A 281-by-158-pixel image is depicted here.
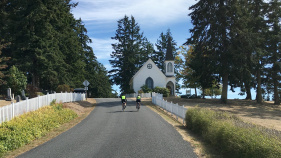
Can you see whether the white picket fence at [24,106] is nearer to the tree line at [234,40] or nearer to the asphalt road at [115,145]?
the asphalt road at [115,145]

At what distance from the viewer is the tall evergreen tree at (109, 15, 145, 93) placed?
69312 millimetres

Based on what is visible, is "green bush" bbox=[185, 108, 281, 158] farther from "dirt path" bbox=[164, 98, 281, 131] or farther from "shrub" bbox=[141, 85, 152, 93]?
"shrub" bbox=[141, 85, 152, 93]

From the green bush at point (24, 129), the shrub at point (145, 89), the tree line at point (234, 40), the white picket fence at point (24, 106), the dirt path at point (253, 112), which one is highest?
the tree line at point (234, 40)

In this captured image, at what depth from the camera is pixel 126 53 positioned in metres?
69.1

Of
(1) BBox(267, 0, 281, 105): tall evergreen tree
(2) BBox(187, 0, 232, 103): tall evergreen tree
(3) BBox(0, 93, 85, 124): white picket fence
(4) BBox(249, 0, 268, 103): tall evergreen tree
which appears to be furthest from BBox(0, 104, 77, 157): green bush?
Answer: (1) BBox(267, 0, 281, 105): tall evergreen tree

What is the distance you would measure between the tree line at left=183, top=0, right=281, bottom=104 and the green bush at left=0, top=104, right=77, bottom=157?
24.2m

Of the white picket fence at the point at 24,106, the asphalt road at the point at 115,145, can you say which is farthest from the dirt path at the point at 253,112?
the white picket fence at the point at 24,106

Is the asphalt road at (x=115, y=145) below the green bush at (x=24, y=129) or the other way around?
below

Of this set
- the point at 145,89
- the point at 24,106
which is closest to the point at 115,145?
the point at 24,106

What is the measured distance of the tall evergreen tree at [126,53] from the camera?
69.3 metres

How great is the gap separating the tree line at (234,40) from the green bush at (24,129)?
79.5 ft

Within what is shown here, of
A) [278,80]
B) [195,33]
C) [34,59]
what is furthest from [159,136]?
[278,80]

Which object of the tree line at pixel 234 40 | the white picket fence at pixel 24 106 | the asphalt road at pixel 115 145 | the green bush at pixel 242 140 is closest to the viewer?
the green bush at pixel 242 140

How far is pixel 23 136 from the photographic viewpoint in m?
10.5
